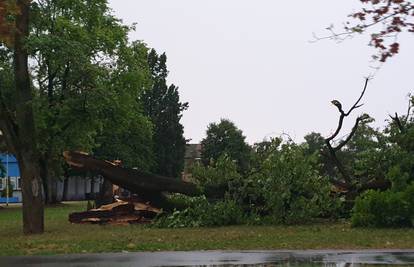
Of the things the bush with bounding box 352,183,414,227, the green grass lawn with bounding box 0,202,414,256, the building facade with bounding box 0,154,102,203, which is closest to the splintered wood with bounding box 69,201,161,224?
the green grass lawn with bounding box 0,202,414,256

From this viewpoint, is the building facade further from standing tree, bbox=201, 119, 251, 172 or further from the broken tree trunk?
the broken tree trunk

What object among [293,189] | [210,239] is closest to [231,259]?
[210,239]

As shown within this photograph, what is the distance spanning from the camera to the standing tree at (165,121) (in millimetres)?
77688

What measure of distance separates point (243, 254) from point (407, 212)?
6.64 metres

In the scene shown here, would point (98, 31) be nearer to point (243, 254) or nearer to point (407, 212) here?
point (407, 212)

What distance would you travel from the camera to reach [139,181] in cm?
2086

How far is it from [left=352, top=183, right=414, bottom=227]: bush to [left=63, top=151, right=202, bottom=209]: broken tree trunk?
552cm

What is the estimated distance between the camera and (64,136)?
114 ft

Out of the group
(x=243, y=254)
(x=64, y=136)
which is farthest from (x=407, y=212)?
(x=64, y=136)

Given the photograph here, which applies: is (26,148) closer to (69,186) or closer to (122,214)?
(122,214)

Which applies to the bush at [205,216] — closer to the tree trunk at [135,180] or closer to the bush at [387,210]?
the tree trunk at [135,180]

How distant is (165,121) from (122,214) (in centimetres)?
5651

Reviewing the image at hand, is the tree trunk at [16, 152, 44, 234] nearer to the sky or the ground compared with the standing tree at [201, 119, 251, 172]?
nearer to the ground

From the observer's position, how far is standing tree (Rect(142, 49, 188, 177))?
7769 cm
